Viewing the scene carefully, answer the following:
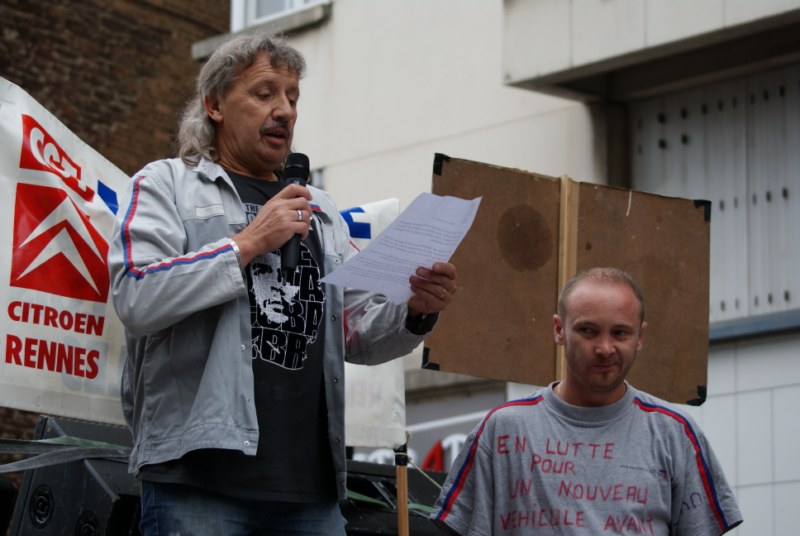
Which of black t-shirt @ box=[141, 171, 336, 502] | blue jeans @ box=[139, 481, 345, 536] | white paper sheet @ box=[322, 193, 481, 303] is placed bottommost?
blue jeans @ box=[139, 481, 345, 536]

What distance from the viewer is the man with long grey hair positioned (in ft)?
11.5

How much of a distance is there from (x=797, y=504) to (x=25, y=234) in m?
5.52

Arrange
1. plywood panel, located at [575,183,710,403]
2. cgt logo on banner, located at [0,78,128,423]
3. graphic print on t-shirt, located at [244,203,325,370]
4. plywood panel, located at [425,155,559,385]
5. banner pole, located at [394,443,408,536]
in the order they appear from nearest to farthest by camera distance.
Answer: graphic print on t-shirt, located at [244,203,325,370], banner pole, located at [394,443,408,536], cgt logo on banner, located at [0,78,128,423], plywood panel, located at [425,155,559,385], plywood panel, located at [575,183,710,403]

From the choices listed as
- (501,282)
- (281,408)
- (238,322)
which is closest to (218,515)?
(281,408)

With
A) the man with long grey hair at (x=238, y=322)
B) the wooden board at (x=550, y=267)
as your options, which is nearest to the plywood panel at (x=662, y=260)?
the wooden board at (x=550, y=267)

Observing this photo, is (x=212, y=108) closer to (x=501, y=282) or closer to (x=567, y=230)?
(x=501, y=282)

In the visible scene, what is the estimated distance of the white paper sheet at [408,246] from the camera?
146 inches

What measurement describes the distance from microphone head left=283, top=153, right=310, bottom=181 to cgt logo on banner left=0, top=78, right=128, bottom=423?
1509mm

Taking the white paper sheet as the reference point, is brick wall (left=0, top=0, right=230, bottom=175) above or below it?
above

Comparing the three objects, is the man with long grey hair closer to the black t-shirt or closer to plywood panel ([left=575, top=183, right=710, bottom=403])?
the black t-shirt

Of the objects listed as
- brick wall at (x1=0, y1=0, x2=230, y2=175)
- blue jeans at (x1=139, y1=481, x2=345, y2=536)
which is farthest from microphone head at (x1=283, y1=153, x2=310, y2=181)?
A: brick wall at (x1=0, y1=0, x2=230, y2=175)

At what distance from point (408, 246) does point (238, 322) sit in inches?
19.2

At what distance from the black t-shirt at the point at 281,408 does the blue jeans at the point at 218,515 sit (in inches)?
1.5

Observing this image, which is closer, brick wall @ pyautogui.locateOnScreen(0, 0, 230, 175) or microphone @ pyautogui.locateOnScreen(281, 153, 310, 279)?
microphone @ pyautogui.locateOnScreen(281, 153, 310, 279)
